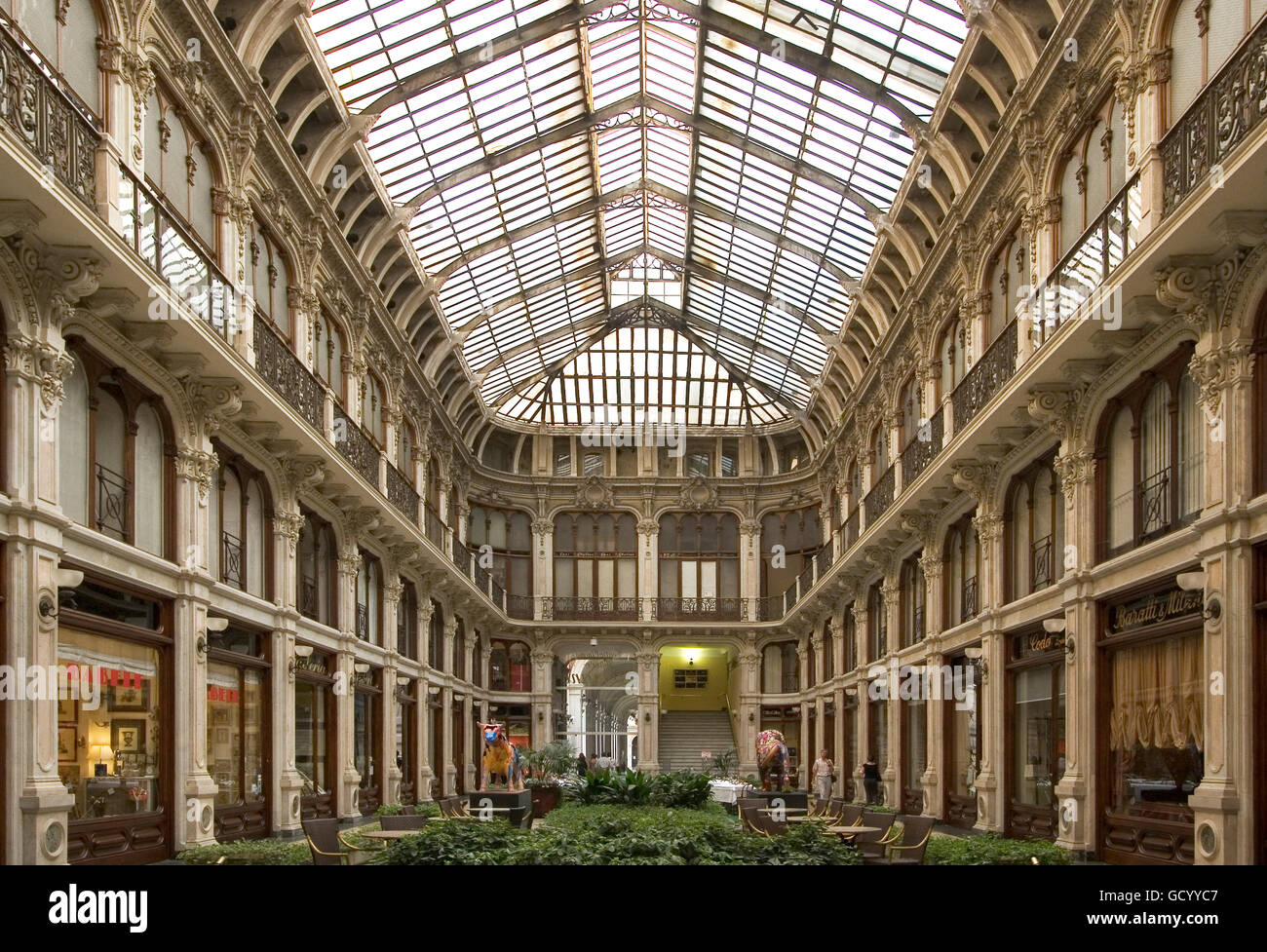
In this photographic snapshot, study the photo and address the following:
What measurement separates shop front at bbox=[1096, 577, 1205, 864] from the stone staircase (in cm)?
2684

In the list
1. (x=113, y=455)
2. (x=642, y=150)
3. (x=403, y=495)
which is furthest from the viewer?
(x=642, y=150)

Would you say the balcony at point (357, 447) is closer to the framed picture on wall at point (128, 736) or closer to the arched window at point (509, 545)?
the framed picture on wall at point (128, 736)

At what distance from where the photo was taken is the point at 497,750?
1041 inches

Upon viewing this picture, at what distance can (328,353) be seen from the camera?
73.9 feet

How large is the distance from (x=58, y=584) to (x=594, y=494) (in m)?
31.1

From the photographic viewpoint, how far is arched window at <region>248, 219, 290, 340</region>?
59.9 ft

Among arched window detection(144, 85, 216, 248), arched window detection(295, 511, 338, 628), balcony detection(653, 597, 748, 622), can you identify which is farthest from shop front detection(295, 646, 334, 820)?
balcony detection(653, 597, 748, 622)

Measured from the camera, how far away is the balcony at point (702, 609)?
42.1 meters

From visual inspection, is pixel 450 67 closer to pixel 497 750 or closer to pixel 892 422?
pixel 892 422

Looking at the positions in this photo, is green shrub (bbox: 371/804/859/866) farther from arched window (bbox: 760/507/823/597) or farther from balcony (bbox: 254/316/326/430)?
arched window (bbox: 760/507/823/597)

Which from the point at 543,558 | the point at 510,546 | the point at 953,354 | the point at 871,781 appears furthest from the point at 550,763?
the point at 953,354

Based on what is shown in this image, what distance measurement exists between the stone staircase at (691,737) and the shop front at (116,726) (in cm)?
2780

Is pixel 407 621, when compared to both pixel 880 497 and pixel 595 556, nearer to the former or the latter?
pixel 880 497

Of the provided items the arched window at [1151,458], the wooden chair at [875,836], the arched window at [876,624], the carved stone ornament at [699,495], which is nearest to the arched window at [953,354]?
the arched window at [1151,458]
